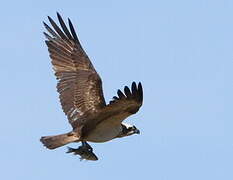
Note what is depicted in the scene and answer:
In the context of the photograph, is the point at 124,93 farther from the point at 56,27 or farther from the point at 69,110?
the point at 56,27

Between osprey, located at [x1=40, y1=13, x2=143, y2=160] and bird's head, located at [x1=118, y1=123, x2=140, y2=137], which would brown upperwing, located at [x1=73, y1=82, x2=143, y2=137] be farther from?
bird's head, located at [x1=118, y1=123, x2=140, y2=137]

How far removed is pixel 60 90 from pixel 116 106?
287cm

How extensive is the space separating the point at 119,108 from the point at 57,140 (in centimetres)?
139

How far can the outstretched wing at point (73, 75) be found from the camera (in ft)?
52.6

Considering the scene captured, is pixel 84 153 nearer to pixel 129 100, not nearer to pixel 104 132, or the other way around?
pixel 104 132

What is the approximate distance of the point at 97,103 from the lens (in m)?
15.8

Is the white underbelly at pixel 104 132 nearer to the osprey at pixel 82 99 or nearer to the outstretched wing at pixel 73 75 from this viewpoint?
the osprey at pixel 82 99

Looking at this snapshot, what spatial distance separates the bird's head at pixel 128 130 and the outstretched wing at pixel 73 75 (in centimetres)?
57

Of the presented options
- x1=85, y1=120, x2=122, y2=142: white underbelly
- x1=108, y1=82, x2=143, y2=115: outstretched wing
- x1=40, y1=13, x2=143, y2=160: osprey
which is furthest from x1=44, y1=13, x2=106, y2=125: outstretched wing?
x1=108, y1=82, x2=143, y2=115: outstretched wing

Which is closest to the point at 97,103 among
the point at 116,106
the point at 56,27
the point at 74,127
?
the point at 74,127

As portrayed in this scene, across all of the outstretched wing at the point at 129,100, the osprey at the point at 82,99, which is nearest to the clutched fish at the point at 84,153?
the osprey at the point at 82,99

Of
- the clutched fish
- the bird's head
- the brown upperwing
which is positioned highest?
the brown upperwing

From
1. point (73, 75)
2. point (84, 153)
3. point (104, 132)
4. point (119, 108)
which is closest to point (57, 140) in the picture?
point (84, 153)

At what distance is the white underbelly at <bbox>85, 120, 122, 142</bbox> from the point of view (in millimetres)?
14969
